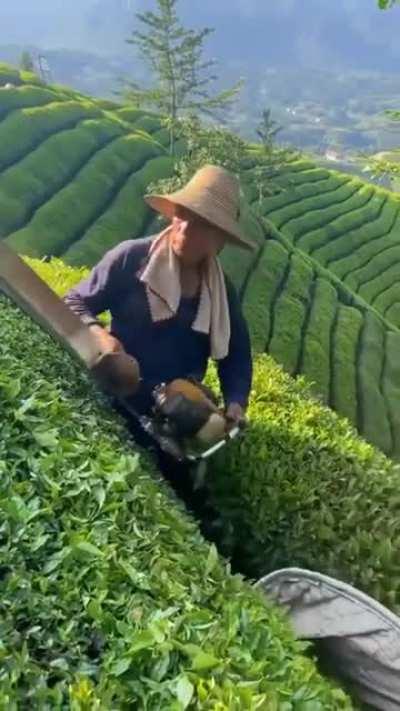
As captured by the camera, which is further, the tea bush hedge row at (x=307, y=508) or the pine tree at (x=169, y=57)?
the pine tree at (x=169, y=57)

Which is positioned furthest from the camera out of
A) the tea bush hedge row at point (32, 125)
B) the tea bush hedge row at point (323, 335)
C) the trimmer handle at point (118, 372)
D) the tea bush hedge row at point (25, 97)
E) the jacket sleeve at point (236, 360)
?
the tea bush hedge row at point (25, 97)

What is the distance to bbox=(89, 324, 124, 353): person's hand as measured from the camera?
334cm

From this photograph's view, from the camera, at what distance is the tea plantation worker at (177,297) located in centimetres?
344

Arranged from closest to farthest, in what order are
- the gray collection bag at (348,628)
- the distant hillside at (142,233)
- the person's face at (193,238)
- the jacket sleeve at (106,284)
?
1. the gray collection bag at (348,628)
2. the person's face at (193,238)
3. the jacket sleeve at (106,284)
4. the distant hillside at (142,233)

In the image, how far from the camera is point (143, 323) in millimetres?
3588

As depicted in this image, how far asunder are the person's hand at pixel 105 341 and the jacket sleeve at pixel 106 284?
0.34 ft

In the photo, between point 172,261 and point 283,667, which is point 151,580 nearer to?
point 283,667

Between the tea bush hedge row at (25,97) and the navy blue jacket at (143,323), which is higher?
the navy blue jacket at (143,323)

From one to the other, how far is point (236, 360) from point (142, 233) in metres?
20.5

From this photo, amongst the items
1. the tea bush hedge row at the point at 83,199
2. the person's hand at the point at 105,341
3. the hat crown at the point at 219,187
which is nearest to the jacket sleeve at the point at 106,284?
the person's hand at the point at 105,341

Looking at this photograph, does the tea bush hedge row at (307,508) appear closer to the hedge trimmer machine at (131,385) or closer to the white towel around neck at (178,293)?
the hedge trimmer machine at (131,385)

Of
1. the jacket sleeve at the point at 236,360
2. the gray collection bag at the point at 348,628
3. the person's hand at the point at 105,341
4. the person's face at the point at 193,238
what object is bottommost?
the gray collection bag at the point at 348,628

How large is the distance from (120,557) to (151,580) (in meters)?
0.11

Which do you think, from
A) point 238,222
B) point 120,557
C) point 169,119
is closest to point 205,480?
point 238,222
